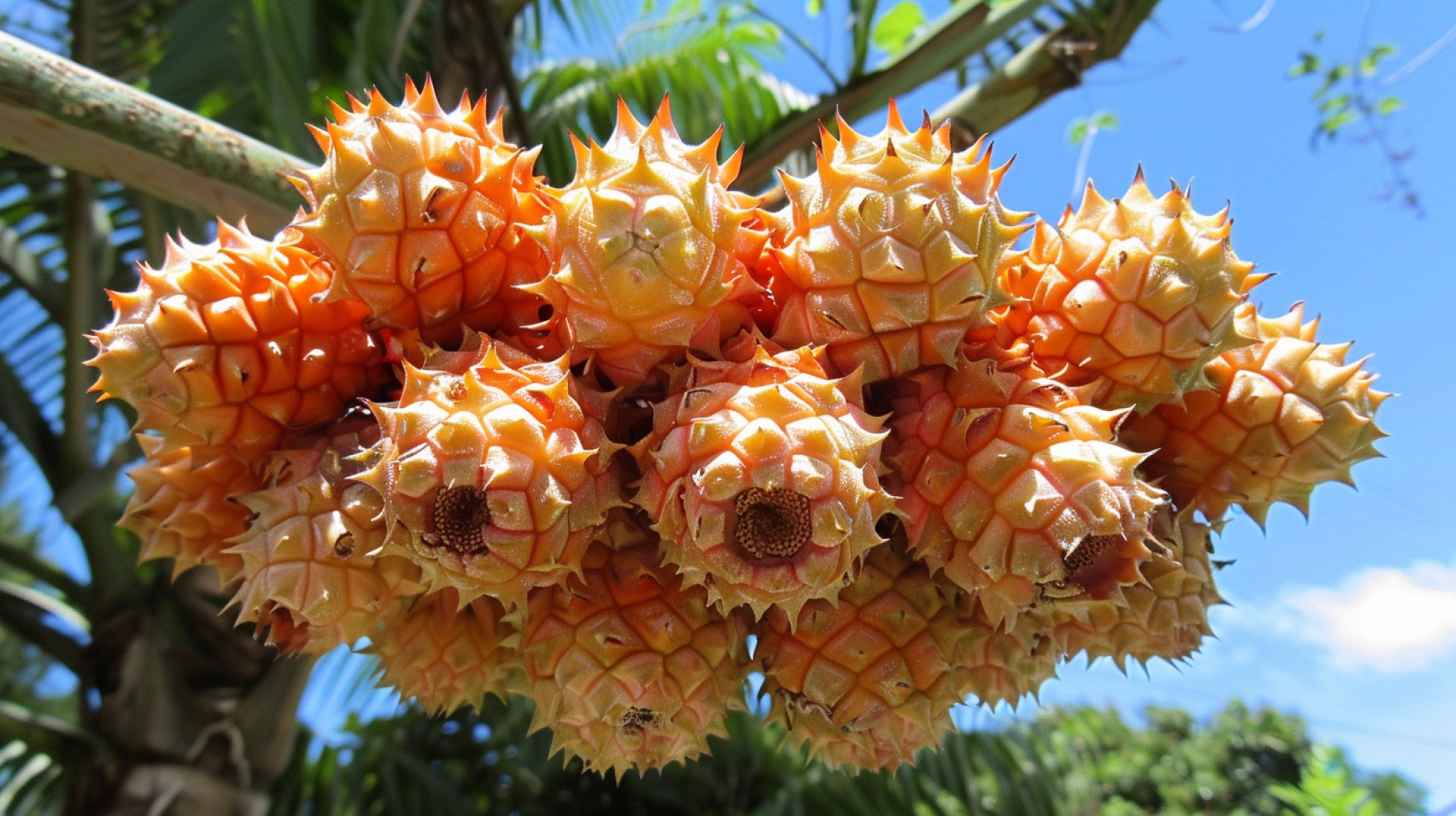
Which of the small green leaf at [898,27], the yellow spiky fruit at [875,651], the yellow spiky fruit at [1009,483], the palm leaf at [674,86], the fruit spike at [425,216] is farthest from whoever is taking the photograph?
the palm leaf at [674,86]

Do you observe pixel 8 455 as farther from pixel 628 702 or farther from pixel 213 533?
pixel 628 702

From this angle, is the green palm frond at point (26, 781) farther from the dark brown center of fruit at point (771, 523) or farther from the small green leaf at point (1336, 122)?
the small green leaf at point (1336, 122)

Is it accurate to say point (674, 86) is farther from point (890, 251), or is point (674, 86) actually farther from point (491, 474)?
point (491, 474)

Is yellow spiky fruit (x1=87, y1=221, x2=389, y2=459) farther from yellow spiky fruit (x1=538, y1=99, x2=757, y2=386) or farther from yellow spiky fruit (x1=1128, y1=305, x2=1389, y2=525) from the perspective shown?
yellow spiky fruit (x1=1128, y1=305, x2=1389, y2=525)

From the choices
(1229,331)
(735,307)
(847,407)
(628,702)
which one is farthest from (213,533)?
(1229,331)

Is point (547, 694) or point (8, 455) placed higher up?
point (8, 455)

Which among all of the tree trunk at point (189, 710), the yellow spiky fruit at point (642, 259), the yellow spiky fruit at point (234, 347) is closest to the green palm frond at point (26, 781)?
the tree trunk at point (189, 710)

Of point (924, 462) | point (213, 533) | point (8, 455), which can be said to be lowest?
point (213, 533)

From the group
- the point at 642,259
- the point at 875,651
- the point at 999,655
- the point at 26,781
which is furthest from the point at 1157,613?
the point at 26,781
